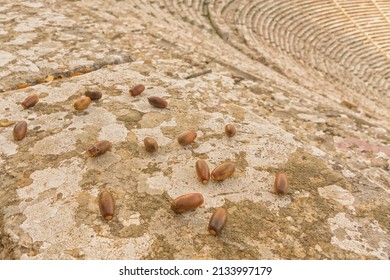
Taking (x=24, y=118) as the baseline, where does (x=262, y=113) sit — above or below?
above

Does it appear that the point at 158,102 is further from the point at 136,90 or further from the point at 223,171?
the point at 223,171

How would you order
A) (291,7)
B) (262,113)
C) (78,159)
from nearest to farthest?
(78,159) → (262,113) → (291,7)

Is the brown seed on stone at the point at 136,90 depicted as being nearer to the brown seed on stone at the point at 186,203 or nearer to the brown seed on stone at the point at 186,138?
the brown seed on stone at the point at 186,138

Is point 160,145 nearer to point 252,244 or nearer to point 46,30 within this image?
point 252,244

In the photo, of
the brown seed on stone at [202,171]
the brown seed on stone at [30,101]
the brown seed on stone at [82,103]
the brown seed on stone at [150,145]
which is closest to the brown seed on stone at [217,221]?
the brown seed on stone at [202,171]

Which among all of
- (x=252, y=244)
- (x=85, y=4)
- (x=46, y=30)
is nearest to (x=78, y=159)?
(x=252, y=244)

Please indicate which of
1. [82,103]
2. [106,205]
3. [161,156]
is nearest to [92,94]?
[82,103]

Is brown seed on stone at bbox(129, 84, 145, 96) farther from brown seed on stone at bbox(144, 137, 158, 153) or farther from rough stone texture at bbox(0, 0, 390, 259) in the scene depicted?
brown seed on stone at bbox(144, 137, 158, 153)
